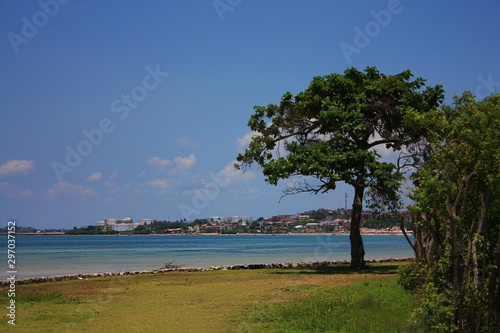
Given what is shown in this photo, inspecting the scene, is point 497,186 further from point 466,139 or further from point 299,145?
point 299,145

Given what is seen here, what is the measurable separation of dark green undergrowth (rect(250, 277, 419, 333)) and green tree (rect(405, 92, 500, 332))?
Result: 1226 millimetres

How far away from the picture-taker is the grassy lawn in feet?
43.0

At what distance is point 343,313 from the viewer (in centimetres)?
1391

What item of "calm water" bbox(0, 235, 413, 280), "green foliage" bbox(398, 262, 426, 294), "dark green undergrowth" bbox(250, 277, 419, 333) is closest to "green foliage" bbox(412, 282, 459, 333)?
"dark green undergrowth" bbox(250, 277, 419, 333)

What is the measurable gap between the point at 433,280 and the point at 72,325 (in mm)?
7609

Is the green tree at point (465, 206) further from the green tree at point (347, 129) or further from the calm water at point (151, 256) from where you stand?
the calm water at point (151, 256)

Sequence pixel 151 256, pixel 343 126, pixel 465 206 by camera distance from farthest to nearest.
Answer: pixel 151 256, pixel 343 126, pixel 465 206

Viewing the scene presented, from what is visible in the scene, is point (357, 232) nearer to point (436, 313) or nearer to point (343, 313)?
point (343, 313)

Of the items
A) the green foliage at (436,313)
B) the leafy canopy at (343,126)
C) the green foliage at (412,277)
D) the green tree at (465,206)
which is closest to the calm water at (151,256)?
the leafy canopy at (343,126)

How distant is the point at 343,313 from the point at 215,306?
3.92 m

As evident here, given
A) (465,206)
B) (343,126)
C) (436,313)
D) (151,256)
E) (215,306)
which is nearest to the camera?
(465,206)

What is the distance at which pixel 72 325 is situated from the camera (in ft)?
44.6

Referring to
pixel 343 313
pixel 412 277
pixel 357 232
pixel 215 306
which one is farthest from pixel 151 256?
pixel 343 313

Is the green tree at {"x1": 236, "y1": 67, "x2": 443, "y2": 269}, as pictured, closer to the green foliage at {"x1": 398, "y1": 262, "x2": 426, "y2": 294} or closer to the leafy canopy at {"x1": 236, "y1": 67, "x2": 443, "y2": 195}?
the leafy canopy at {"x1": 236, "y1": 67, "x2": 443, "y2": 195}
